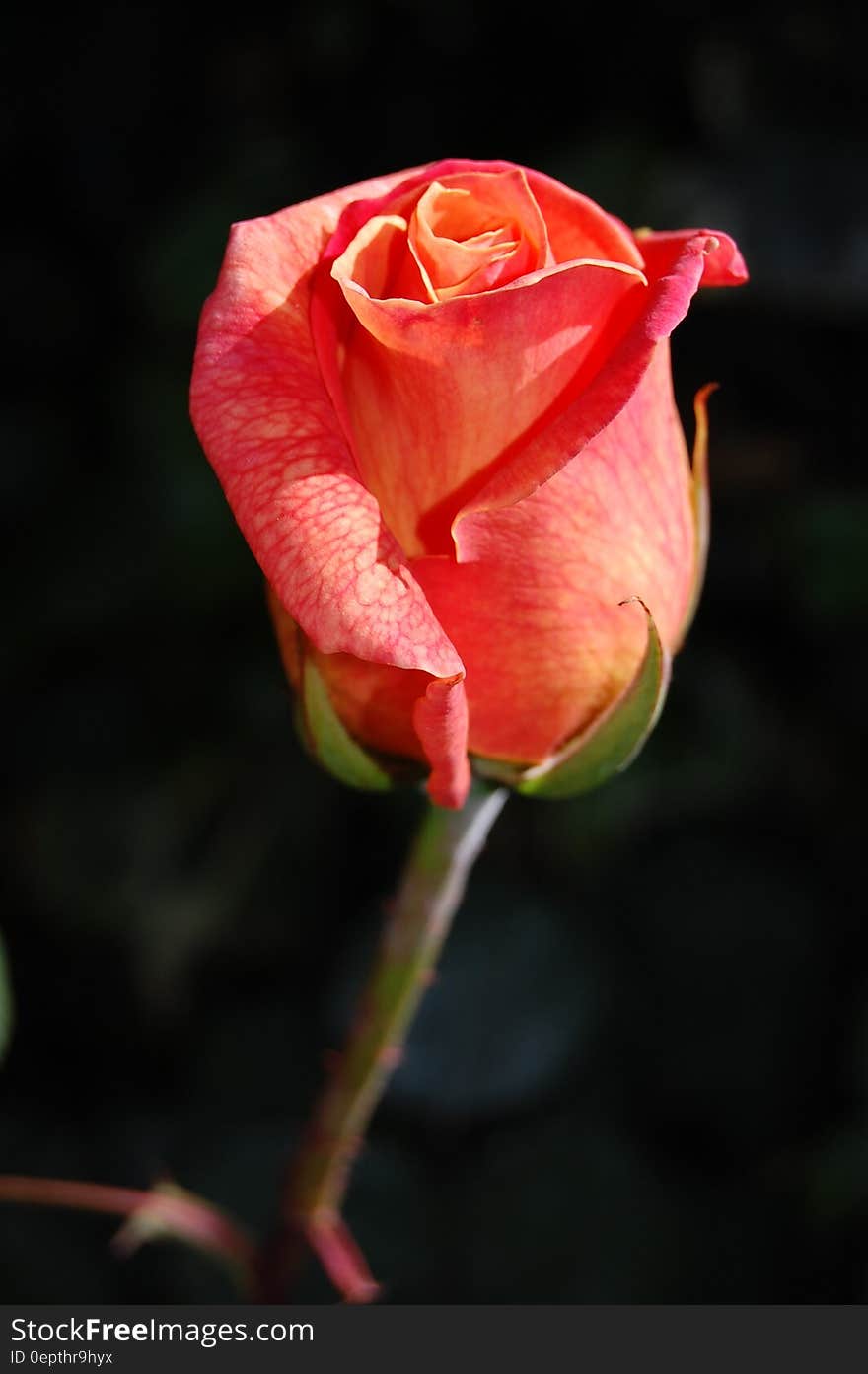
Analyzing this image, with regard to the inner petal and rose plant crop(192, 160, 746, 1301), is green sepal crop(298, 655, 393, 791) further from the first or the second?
the inner petal

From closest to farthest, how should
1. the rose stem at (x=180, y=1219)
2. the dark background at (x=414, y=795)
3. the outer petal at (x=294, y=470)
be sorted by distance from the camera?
the outer petal at (x=294, y=470) → the rose stem at (x=180, y=1219) → the dark background at (x=414, y=795)

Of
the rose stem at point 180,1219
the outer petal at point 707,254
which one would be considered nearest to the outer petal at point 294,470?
the outer petal at point 707,254

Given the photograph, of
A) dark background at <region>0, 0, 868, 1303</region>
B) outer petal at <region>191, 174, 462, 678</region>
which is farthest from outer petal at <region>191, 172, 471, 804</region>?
dark background at <region>0, 0, 868, 1303</region>

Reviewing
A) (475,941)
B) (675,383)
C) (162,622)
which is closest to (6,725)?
(162,622)

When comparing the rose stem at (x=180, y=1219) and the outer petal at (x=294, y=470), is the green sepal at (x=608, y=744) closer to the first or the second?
the outer petal at (x=294, y=470)

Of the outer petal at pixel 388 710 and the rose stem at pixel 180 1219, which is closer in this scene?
the outer petal at pixel 388 710

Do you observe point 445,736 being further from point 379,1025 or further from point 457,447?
point 379,1025
